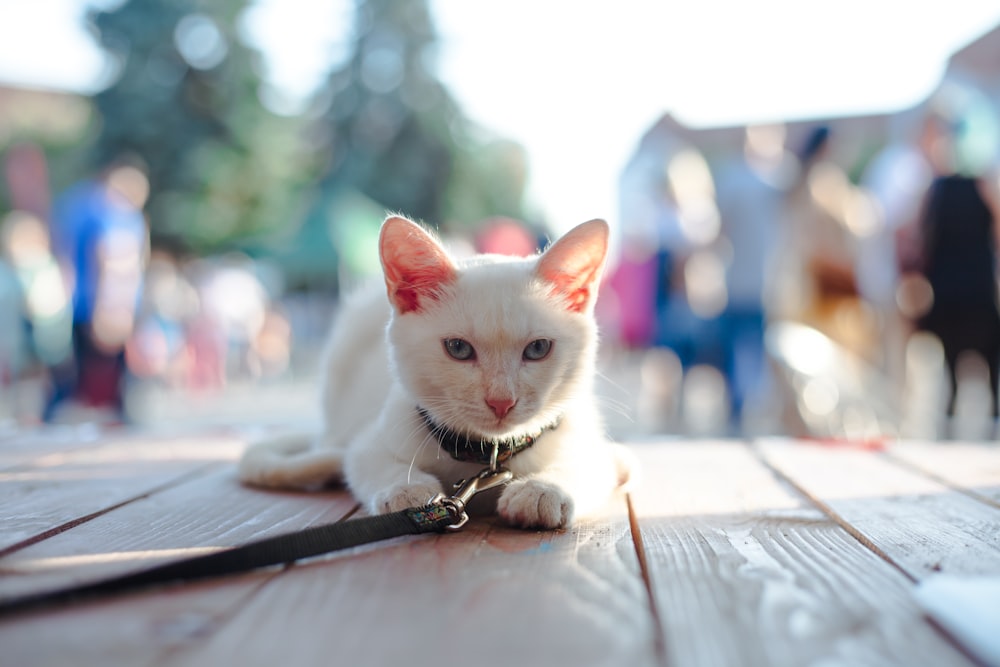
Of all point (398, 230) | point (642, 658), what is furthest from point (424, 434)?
point (642, 658)

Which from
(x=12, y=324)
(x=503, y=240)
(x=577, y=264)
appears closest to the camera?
(x=577, y=264)

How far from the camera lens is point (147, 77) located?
17641 millimetres

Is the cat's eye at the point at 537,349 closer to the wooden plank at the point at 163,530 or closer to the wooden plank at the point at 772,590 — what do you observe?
the wooden plank at the point at 772,590

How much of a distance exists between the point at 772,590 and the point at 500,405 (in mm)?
655

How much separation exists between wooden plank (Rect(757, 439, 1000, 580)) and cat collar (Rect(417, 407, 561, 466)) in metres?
0.73

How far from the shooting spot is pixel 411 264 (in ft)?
5.57

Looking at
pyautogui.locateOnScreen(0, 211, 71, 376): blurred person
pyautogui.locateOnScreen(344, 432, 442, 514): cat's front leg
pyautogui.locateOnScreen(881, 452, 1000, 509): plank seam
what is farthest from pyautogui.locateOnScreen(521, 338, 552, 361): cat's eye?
pyautogui.locateOnScreen(0, 211, 71, 376): blurred person

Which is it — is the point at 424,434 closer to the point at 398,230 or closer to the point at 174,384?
the point at 398,230

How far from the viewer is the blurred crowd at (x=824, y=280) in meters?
4.38

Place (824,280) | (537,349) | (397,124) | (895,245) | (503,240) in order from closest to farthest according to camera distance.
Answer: (537,349) → (824,280) → (895,245) → (503,240) → (397,124)

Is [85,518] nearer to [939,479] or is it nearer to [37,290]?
[939,479]

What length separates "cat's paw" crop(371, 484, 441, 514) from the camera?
1.43 m

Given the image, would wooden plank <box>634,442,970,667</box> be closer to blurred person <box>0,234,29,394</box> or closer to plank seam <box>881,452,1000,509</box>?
plank seam <box>881,452,1000,509</box>

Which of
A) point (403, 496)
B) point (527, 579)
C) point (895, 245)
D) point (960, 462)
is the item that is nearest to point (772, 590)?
point (527, 579)
